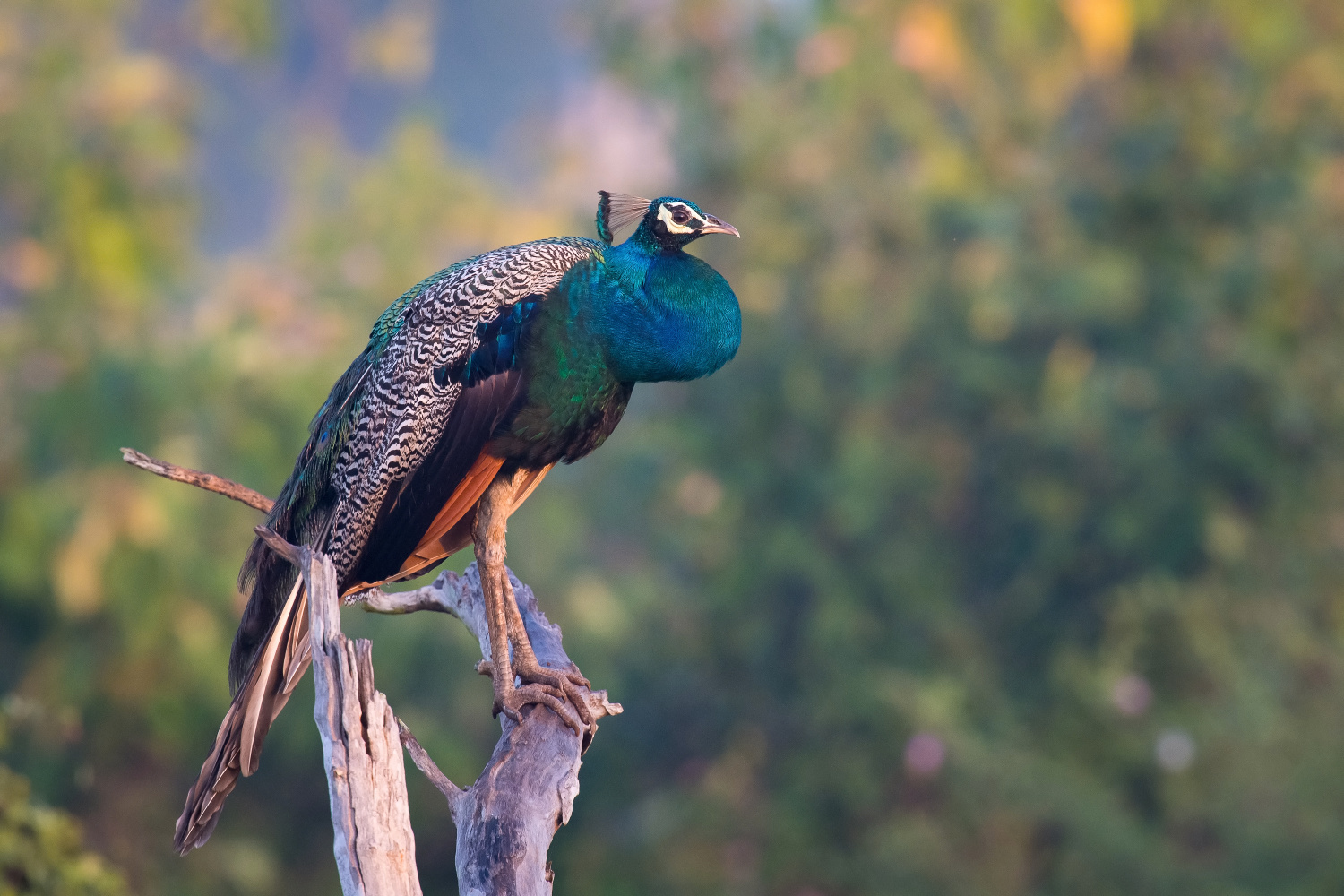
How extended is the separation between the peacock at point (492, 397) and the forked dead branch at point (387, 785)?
0.28m

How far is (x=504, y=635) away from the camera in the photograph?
314 cm

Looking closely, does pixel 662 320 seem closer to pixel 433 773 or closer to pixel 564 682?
pixel 564 682

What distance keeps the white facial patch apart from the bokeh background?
3.82 metres

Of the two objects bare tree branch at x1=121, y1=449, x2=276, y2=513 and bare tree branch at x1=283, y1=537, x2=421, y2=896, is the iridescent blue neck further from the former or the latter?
bare tree branch at x1=283, y1=537, x2=421, y2=896

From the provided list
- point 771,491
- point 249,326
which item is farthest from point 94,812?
point 771,491

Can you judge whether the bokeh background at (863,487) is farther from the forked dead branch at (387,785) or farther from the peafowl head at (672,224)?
the peafowl head at (672,224)

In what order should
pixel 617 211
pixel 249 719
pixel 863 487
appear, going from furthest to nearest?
pixel 863 487 < pixel 617 211 < pixel 249 719

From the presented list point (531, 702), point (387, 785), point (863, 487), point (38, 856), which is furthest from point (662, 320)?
point (863, 487)

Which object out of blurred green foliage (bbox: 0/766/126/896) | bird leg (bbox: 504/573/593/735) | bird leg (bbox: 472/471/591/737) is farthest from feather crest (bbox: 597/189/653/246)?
blurred green foliage (bbox: 0/766/126/896)

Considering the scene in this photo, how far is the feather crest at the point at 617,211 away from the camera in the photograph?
3.30 metres

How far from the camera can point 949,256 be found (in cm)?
877

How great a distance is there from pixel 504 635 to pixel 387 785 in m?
0.77

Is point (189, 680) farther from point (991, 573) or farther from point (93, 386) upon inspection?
point (991, 573)

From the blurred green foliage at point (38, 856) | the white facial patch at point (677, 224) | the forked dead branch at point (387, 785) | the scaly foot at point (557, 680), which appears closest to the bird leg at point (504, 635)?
the scaly foot at point (557, 680)
